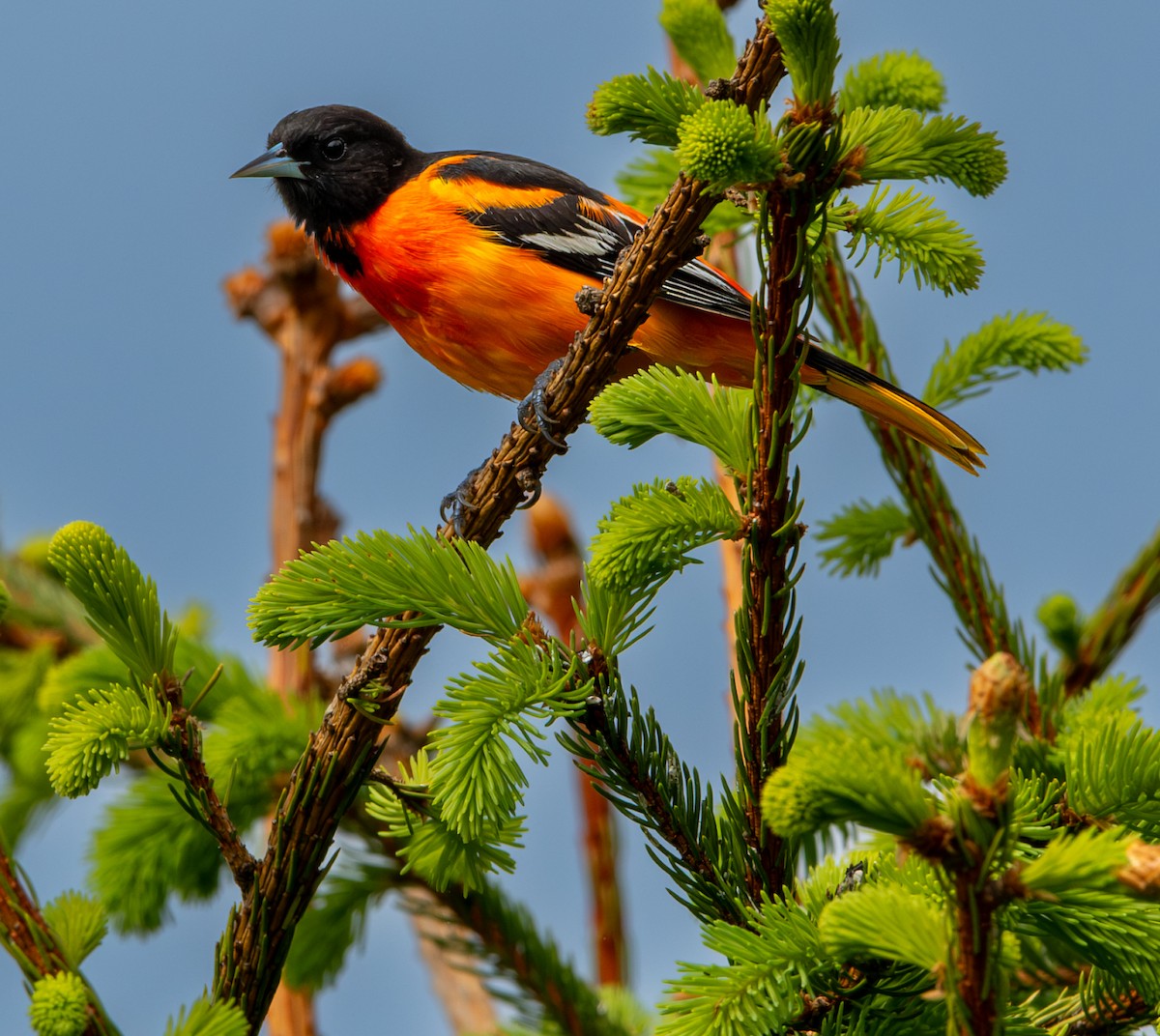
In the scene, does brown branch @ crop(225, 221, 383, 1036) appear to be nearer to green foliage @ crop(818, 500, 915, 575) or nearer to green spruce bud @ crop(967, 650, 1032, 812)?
green foliage @ crop(818, 500, 915, 575)

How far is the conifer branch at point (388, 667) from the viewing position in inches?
67.8

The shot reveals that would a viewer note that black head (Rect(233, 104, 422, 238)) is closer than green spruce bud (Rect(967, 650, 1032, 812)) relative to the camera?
No

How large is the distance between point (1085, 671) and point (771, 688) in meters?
1.36

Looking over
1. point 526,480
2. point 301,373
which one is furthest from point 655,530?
point 301,373

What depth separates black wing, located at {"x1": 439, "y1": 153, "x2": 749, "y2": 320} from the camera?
3082mm

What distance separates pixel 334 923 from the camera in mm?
2779

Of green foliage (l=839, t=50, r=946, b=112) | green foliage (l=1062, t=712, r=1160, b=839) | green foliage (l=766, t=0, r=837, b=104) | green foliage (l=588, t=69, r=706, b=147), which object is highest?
green foliage (l=839, t=50, r=946, b=112)

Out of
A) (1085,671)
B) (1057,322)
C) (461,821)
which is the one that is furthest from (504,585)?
(1085,671)

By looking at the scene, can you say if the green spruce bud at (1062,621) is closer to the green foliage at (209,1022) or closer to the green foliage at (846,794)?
the green foliage at (846,794)

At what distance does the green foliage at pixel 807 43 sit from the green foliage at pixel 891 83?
0.78 metres

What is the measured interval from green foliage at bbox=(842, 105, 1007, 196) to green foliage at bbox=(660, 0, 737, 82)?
961 mm

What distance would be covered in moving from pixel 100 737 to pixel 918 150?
1.27 meters

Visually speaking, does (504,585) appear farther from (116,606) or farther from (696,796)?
(116,606)

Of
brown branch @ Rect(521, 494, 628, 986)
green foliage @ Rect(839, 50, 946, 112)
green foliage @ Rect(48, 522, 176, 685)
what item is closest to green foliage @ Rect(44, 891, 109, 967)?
green foliage @ Rect(48, 522, 176, 685)
